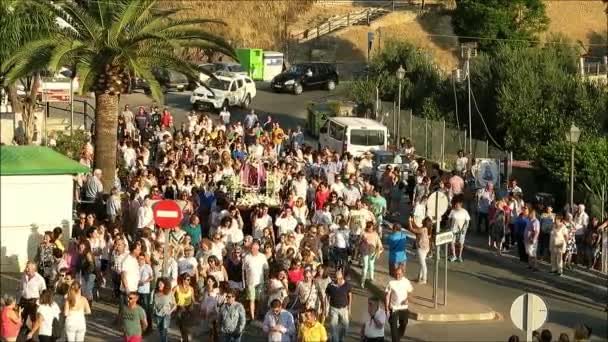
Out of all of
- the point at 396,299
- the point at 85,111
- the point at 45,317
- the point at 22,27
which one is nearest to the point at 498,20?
the point at 85,111

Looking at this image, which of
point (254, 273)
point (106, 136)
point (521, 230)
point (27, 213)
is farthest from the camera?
point (106, 136)

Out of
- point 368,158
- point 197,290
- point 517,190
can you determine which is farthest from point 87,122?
point 197,290

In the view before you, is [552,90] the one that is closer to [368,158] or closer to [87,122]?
[368,158]

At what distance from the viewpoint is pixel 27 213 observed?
926 inches

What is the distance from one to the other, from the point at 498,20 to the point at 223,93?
22.4 metres

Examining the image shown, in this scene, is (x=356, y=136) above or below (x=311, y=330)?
above


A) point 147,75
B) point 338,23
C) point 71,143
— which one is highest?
point 338,23

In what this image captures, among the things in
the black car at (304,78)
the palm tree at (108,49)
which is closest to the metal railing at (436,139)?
the palm tree at (108,49)

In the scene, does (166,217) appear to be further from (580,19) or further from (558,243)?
(580,19)

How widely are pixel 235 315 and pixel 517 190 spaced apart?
1262 cm

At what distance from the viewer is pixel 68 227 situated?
24.1 metres

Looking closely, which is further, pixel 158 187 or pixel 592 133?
pixel 592 133

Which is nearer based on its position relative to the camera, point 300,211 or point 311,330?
point 311,330

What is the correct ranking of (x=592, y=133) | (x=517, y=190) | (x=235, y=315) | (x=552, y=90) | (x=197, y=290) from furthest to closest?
(x=552, y=90) < (x=592, y=133) < (x=517, y=190) < (x=197, y=290) < (x=235, y=315)
